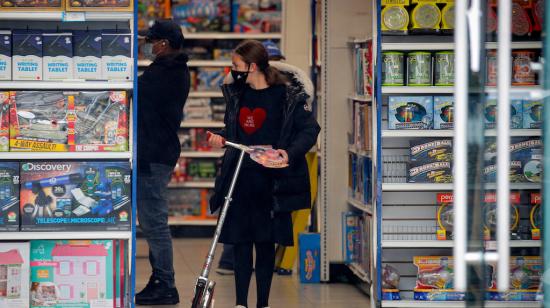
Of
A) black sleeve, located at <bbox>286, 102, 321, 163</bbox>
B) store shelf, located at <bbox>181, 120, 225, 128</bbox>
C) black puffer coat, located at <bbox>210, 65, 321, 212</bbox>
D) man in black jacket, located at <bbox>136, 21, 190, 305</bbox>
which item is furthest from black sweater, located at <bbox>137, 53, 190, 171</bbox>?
store shelf, located at <bbox>181, 120, 225, 128</bbox>

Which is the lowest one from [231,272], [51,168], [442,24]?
[231,272]

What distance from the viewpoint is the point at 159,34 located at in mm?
6988

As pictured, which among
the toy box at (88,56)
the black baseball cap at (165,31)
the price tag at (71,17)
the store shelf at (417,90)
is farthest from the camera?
the black baseball cap at (165,31)

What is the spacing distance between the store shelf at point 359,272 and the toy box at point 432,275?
2.39 ft

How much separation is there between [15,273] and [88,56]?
1.20 m

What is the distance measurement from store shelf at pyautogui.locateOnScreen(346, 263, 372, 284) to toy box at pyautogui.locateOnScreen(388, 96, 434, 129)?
4.29 ft

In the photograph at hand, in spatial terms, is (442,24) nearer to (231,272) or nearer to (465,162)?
(465,162)

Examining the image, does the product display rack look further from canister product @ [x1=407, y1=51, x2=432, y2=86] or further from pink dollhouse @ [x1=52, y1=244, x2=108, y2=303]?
canister product @ [x1=407, y1=51, x2=432, y2=86]

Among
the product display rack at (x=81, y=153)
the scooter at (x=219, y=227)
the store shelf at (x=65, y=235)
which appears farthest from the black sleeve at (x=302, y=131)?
the store shelf at (x=65, y=235)

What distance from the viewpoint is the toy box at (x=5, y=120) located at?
218 inches

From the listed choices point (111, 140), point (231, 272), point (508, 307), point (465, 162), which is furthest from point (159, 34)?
point (465, 162)

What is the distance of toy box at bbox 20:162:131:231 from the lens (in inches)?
219

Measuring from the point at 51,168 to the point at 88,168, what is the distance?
19cm

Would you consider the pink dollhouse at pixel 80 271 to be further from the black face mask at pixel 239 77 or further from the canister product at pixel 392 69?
the canister product at pixel 392 69
